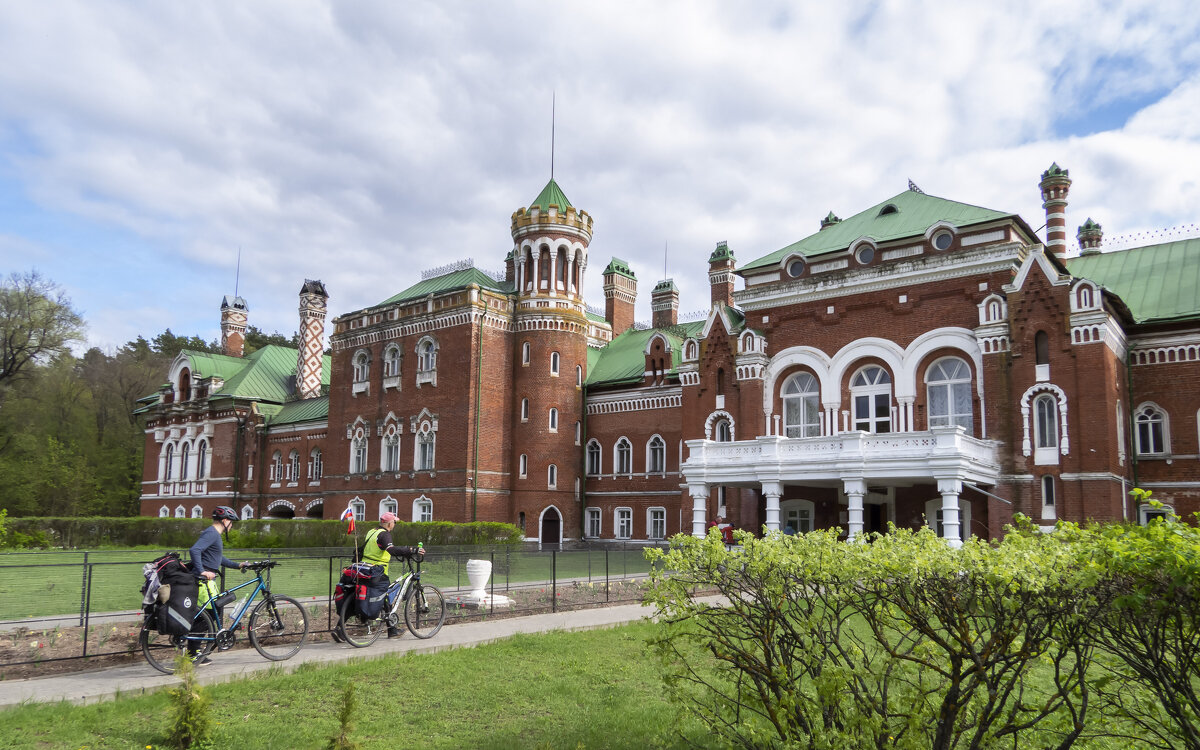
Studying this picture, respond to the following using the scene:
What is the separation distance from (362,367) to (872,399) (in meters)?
27.1

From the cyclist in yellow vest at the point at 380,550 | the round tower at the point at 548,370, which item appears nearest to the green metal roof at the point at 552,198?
the round tower at the point at 548,370

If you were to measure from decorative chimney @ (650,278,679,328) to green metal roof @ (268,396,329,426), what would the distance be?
19717mm

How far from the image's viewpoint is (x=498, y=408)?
40.8m

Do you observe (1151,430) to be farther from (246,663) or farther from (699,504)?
(246,663)

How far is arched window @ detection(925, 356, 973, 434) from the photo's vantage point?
1113 inches

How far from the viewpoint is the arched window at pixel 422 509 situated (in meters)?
40.4

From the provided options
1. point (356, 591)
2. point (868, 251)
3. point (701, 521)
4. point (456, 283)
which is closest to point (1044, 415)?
point (868, 251)

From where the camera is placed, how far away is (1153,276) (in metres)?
Result: 30.5

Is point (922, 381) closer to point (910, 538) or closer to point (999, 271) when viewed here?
point (999, 271)

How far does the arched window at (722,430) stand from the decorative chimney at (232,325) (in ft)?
149

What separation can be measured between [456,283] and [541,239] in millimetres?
5352

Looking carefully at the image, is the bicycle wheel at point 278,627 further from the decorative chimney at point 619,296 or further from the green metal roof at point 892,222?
the decorative chimney at point 619,296

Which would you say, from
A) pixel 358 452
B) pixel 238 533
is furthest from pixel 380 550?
pixel 358 452

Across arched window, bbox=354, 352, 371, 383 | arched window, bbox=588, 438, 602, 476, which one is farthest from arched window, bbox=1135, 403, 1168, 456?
arched window, bbox=354, 352, 371, 383
